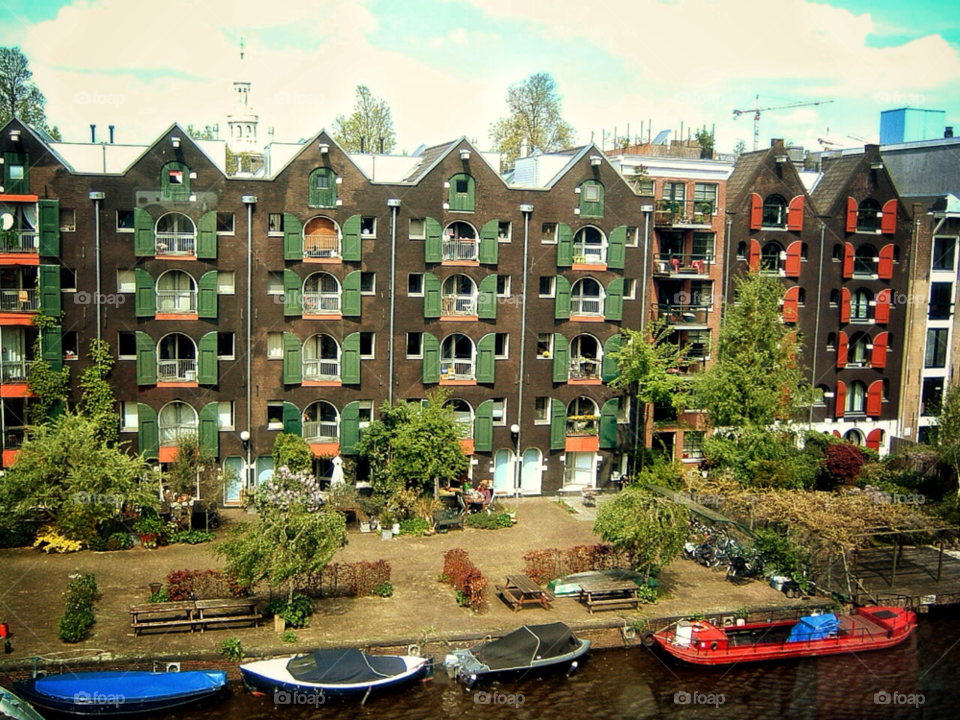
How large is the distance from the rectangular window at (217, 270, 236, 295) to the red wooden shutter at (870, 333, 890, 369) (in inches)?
1432

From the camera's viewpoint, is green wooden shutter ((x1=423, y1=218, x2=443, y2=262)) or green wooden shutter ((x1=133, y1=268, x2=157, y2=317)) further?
green wooden shutter ((x1=423, y1=218, x2=443, y2=262))

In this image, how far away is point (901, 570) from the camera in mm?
42938

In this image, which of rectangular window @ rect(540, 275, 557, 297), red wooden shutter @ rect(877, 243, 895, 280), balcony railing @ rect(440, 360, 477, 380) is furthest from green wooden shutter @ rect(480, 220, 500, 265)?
red wooden shutter @ rect(877, 243, 895, 280)

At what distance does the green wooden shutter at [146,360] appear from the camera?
1784 inches

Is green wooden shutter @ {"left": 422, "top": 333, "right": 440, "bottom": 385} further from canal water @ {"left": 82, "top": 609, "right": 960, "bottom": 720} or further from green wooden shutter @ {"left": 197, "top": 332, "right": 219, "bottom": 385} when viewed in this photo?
canal water @ {"left": 82, "top": 609, "right": 960, "bottom": 720}

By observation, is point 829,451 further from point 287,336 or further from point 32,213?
point 32,213

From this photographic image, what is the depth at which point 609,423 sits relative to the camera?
5178 cm

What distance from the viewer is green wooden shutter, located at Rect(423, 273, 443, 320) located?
48.3m

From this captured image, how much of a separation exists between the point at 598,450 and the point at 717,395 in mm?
7485

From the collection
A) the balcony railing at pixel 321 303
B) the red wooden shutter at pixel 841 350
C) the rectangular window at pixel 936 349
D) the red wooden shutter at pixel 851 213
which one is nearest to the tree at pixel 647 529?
the balcony railing at pixel 321 303

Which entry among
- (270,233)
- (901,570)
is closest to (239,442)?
(270,233)

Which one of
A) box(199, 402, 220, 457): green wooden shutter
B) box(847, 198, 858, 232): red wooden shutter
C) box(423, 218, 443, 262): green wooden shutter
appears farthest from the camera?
box(847, 198, 858, 232): red wooden shutter

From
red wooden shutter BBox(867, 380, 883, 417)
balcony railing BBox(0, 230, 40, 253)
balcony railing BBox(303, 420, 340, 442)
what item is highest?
balcony railing BBox(0, 230, 40, 253)

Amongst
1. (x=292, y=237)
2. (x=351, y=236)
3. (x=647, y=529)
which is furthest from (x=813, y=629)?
(x=292, y=237)
